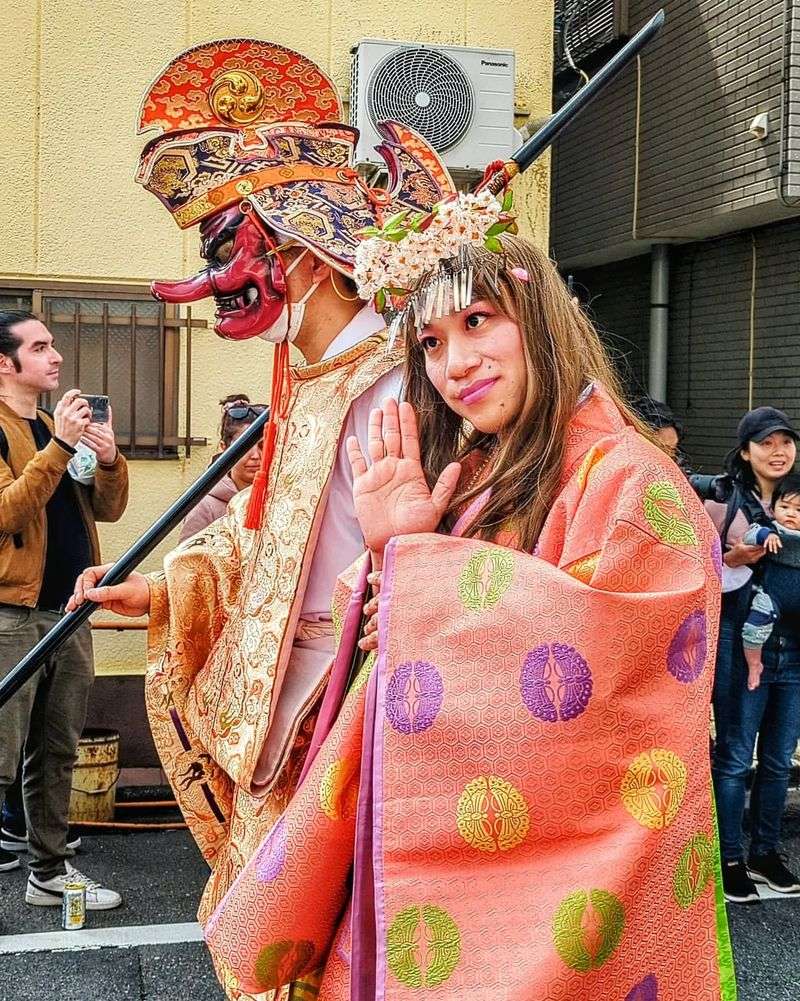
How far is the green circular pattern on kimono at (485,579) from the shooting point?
184 cm

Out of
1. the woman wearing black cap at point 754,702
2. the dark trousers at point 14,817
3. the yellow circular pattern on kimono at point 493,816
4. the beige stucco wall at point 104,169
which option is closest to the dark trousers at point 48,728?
the dark trousers at point 14,817

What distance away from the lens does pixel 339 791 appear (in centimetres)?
201

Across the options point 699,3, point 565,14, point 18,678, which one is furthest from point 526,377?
point 565,14

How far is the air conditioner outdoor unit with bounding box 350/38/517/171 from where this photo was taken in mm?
6543

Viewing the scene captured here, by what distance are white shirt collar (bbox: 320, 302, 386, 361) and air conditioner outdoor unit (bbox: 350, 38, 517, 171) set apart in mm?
3870

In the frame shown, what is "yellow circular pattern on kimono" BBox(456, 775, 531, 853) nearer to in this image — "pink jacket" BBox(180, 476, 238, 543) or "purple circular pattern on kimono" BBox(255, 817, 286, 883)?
"purple circular pattern on kimono" BBox(255, 817, 286, 883)

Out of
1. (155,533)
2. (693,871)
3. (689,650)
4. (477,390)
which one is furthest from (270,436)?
(693,871)

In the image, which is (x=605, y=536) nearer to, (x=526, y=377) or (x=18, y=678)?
(x=526, y=377)

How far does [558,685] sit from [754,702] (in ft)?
11.0

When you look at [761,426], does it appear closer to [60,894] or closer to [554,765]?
[60,894]

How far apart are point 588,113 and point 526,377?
8.29 metres

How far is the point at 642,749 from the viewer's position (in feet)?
5.85

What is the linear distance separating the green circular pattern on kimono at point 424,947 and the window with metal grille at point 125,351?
15.8 feet

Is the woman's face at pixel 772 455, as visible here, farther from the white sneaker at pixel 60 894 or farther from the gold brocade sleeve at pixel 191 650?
the white sneaker at pixel 60 894
